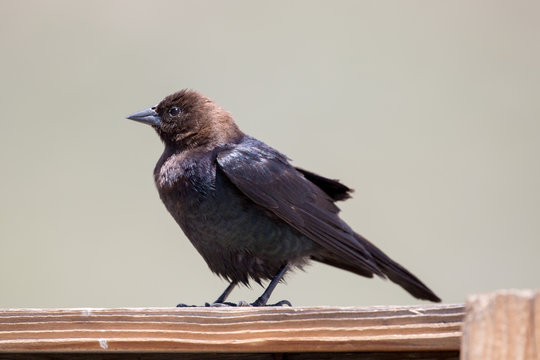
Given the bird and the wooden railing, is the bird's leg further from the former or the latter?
the wooden railing

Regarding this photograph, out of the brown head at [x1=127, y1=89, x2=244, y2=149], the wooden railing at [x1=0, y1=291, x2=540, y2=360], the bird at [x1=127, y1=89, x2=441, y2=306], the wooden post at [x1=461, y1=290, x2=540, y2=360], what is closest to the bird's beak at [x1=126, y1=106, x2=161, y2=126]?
the brown head at [x1=127, y1=89, x2=244, y2=149]

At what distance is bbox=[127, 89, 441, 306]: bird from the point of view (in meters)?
3.70

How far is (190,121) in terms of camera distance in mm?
4270

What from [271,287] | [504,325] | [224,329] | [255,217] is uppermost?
[255,217]

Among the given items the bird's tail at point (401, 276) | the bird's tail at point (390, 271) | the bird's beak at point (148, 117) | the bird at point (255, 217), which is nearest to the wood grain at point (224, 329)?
the bird at point (255, 217)

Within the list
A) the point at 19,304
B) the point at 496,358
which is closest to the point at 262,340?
the point at 496,358

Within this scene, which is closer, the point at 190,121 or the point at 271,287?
the point at 271,287

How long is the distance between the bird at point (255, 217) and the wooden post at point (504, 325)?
2120 millimetres

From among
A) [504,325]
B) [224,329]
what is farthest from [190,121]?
[504,325]

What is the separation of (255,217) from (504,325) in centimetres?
232

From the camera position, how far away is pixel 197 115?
430 cm

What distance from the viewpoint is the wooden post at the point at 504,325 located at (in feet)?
4.75

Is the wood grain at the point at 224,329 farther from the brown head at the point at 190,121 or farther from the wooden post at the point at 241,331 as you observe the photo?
the brown head at the point at 190,121

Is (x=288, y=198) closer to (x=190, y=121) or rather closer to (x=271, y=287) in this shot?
→ (x=271, y=287)
